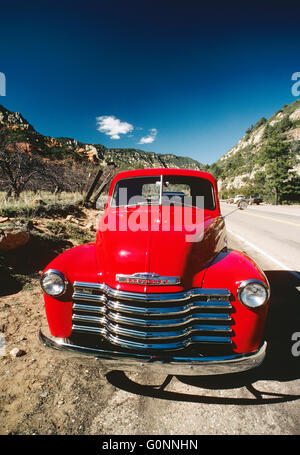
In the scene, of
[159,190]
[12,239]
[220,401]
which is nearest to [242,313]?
[220,401]

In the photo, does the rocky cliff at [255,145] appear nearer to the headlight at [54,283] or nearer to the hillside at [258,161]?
the hillside at [258,161]

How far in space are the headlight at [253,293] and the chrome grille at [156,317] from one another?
126 mm

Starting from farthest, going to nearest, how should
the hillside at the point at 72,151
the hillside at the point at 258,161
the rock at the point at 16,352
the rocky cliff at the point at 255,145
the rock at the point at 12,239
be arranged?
the rocky cliff at the point at 255,145, the hillside at the point at 258,161, the hillside at the point at 72,151, the rock at the point at 12,239, the rock at the point at 16,352

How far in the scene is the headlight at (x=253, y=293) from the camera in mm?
1794

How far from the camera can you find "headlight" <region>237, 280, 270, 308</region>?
5.89 ft

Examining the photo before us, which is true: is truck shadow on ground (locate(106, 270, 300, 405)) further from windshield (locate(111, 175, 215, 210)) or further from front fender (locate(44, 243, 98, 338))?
windshield (locate(111, 175, 215, 210))

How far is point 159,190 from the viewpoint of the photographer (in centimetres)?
327

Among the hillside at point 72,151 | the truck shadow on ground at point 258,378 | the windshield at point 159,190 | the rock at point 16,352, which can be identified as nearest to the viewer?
the truck shadow on ground at point 258,378

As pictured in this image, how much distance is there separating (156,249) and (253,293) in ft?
2.94

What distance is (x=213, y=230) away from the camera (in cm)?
261

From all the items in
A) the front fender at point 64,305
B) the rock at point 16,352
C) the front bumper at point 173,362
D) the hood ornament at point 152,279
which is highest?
the hood ornament at point 152,279

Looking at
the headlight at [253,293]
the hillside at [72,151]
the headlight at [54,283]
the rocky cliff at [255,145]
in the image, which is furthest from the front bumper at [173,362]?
the rocky cliff at [255,145]

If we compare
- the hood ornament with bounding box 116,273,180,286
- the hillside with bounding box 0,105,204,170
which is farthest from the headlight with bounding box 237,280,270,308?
the hillside with bounding box 0,105,204,170

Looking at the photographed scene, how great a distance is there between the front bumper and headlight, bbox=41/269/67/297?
0.51 metres
